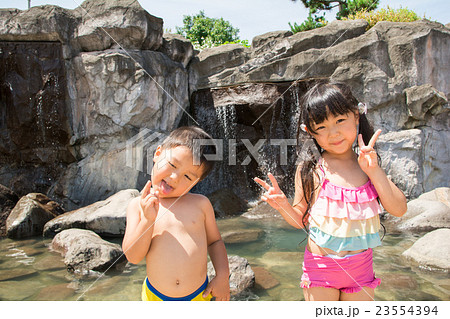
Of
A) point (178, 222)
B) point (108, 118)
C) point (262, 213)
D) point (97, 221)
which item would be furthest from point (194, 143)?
point (108, 118)

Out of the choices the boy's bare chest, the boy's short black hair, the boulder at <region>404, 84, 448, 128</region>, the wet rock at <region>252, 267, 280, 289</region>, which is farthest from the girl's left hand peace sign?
the boulder at <region>404, 84, 448, 128</region>

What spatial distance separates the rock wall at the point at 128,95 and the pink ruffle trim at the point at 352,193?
231 inches

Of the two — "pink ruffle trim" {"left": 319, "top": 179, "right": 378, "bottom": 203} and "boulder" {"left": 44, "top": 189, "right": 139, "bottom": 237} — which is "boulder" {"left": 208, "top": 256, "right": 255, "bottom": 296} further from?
"boulder" {"left": 44, "top": 189, "right": 139, "bottom": 237}

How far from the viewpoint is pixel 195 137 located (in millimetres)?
1823

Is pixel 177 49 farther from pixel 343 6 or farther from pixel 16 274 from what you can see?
pixel 343 6

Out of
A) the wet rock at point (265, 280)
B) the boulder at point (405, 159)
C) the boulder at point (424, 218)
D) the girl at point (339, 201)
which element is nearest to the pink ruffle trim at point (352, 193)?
the girl at point (339, 201)

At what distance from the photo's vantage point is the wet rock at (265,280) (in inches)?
133

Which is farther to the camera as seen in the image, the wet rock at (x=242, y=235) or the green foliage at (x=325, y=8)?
the green foliage at (x=325, y=8)

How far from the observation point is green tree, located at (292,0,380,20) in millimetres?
13942

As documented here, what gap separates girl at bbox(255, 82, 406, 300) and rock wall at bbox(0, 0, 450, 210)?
5779mm

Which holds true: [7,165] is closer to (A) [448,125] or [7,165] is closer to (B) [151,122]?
(B) [151,122]

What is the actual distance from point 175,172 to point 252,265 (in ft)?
8.45

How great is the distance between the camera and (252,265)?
157 inches
